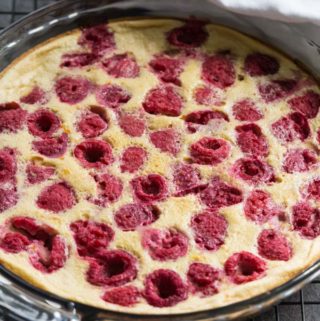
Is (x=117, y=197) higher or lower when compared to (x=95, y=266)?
higher

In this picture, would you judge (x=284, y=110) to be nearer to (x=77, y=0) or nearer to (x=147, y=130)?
(x=147, y=130)

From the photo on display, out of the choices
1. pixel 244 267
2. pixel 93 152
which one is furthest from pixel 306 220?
pixel 93 152

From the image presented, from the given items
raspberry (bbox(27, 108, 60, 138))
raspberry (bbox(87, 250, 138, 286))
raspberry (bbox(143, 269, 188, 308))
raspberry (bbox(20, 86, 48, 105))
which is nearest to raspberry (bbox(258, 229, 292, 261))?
raspberry (bbox(143, 269, 188, 308))

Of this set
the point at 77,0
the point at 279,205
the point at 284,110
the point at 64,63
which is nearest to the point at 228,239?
the point at 279,205

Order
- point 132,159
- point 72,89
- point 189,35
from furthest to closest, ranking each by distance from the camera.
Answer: point 189,35 < point 72,89 < point 132,159

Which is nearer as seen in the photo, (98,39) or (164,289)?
(164,289)

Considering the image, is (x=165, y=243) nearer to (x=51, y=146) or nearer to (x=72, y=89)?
(x=51, y=146)
